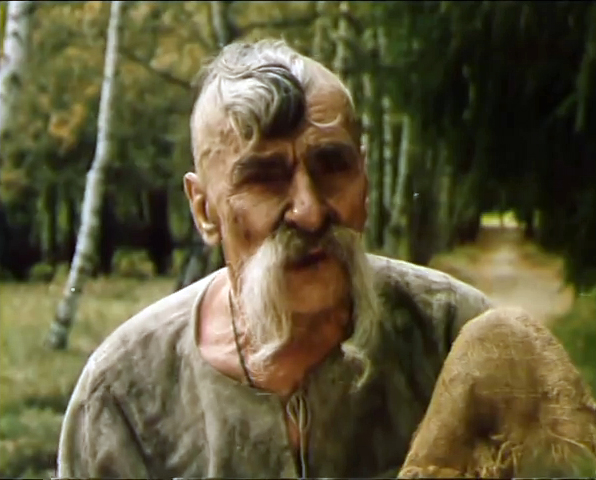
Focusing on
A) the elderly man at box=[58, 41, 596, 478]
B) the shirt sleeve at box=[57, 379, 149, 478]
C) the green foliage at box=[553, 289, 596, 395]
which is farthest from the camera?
the green foliage at box=[553, 289, 596, 395]

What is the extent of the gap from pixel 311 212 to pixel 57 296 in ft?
2.43

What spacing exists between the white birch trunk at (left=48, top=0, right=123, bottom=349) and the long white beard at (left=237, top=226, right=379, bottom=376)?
608mm

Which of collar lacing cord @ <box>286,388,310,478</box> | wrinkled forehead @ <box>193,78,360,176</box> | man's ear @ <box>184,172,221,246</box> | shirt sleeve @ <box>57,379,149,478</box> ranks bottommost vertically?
shirt sleeve @ <box>57,379,149,478</box>

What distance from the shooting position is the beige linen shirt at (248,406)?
33.0 inches

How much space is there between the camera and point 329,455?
2.77 feet

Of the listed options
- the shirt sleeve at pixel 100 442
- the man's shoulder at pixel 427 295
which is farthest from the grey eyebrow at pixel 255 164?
the shirt sleeve at pixel 100 442

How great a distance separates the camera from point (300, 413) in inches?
33.2

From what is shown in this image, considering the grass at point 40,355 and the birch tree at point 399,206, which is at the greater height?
the birch tree at point 399,206

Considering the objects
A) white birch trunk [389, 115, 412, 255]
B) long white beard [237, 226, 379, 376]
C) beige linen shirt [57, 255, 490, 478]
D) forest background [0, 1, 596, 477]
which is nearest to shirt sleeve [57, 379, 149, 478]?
beige linen shirt [57, 255, 490, 478]

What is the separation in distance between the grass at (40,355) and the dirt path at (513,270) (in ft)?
1.43

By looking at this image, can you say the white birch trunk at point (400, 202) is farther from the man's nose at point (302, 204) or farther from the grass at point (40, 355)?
the man's nose at point (302, 204)

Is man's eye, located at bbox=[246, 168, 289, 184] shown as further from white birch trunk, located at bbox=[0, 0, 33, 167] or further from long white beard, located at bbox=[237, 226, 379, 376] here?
white birch trunk, located at bbox=[0, 0, 33, 167]

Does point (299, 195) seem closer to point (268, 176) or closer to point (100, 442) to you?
point (268, 176)

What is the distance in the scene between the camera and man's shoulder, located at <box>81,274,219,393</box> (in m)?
0.87
